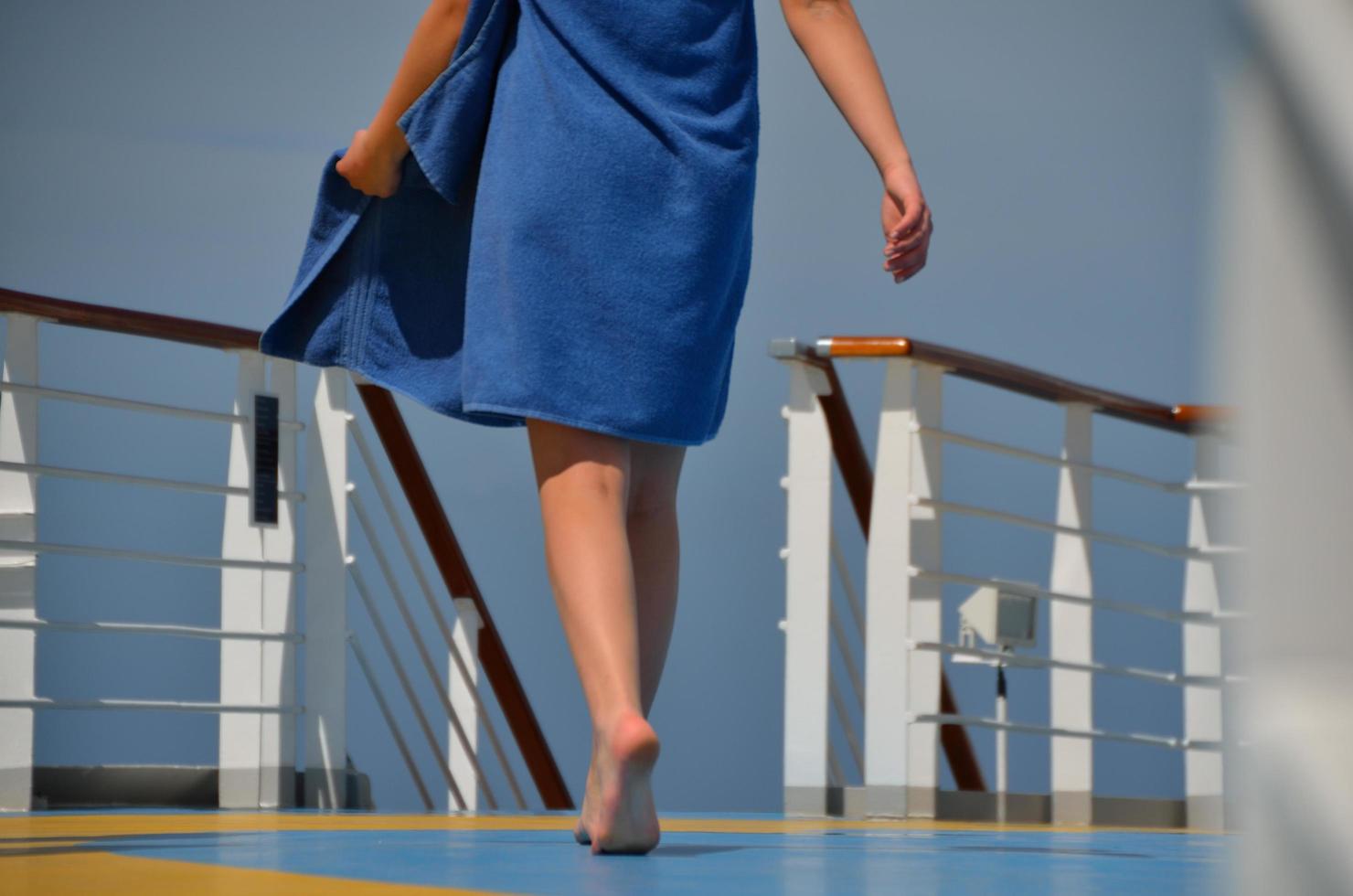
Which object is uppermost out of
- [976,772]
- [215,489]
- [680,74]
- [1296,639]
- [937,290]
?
[937,290]

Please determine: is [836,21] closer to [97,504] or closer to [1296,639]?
[1296,639]

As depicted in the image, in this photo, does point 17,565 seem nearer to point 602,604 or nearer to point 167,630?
point 167,630

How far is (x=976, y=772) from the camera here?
97.2 inches

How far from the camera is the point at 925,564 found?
2.12 meters

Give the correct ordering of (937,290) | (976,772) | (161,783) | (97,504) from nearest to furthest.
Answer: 1. (161,783)
2. (976,772)
3. (97,504)
4. (937,290)

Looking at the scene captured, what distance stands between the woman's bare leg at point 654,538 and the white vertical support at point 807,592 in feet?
2.80

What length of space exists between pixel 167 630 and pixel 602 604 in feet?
3.79

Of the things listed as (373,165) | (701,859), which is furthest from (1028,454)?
(701,859)

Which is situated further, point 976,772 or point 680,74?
point 976,772

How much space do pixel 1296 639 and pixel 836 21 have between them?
1038 millimetres

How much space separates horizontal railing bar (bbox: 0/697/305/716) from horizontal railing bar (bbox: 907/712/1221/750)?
2.40 feet

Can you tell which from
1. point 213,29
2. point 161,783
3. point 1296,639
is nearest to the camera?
point 1296,639

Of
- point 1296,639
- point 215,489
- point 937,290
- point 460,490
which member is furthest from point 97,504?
point 1296,639

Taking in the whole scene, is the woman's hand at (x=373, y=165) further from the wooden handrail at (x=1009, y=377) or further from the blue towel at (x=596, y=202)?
the wooden handrail at (x=1009, y=377)
